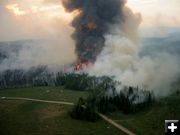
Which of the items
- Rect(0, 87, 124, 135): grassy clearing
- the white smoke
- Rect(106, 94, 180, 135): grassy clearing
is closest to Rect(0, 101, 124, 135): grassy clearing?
Rect(0, 87, 124, 135): grassy clearing

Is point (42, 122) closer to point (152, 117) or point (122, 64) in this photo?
point (152, 117)

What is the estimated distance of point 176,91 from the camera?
17288 centimetres

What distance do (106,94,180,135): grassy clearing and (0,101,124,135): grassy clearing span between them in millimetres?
7813

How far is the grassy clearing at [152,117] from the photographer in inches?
4390

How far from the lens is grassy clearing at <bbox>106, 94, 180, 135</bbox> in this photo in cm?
11150

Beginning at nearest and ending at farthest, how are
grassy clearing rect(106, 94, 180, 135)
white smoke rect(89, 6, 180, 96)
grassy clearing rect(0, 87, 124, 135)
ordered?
grassy clearing rect(106, 94, 180, 135)
grassy clearing rect(0, 87, 124, 135)
white smoke rect(89, 6, 180, 96)

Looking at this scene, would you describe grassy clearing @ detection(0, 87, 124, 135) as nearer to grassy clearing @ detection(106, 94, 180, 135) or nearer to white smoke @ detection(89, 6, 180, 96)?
grassy clearing @ detection(106, 94, 180, 135)

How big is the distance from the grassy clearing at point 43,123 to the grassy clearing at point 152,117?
7.81 meters

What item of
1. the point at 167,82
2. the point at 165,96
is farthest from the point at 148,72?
the point at 165,96

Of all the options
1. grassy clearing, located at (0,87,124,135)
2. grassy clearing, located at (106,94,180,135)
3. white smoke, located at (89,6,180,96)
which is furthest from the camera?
white smoke, located at (89,6,180,96)

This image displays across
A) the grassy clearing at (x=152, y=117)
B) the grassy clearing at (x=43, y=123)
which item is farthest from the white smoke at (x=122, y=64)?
the grassy clearing at (x=43, y=123)

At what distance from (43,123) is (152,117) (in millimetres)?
43183

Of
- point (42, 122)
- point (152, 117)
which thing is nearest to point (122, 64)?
point (152, 117)

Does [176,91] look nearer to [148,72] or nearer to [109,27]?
[148,72]
